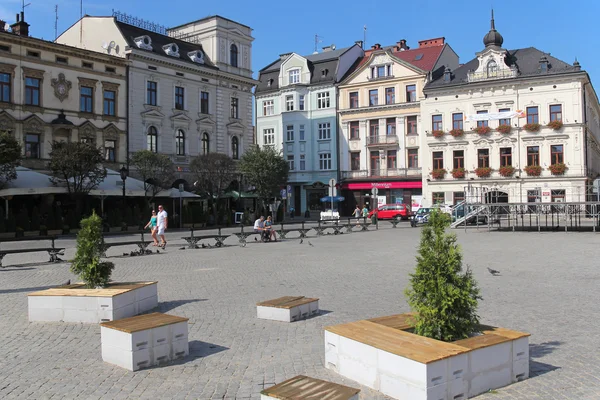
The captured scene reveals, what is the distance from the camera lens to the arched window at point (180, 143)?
44.6 meters

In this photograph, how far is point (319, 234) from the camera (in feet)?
96.8

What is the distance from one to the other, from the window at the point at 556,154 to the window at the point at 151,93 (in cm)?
3276

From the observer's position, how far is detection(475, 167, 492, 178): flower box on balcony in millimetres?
47750

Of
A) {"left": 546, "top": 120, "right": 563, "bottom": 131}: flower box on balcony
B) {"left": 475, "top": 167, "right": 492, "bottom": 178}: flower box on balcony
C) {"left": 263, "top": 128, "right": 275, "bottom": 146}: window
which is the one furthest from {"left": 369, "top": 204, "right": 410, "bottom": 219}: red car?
{"left": 263, "top": 128, "right": 275, "bottom": 146}: window

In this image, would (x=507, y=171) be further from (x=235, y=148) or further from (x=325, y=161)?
(x=235, y=148)

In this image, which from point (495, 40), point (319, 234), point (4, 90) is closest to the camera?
point (319, 234)

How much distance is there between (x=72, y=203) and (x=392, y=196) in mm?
30373

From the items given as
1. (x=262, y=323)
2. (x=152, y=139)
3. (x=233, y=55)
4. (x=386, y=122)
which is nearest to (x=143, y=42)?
(x=152, y=139)

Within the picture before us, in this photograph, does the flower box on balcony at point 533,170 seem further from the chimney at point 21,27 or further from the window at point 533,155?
the chimney at point 21,27

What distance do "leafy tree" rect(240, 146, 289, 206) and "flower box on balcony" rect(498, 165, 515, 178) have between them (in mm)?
19116

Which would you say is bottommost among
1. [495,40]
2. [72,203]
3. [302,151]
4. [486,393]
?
[486,393]

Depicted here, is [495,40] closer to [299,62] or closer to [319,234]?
[299,62]

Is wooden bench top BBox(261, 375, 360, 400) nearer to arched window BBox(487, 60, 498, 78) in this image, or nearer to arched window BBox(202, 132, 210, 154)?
arched window BBox(202, 132, 210, 154)

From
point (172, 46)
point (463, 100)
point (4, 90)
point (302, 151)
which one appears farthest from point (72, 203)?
point (463, 100)
